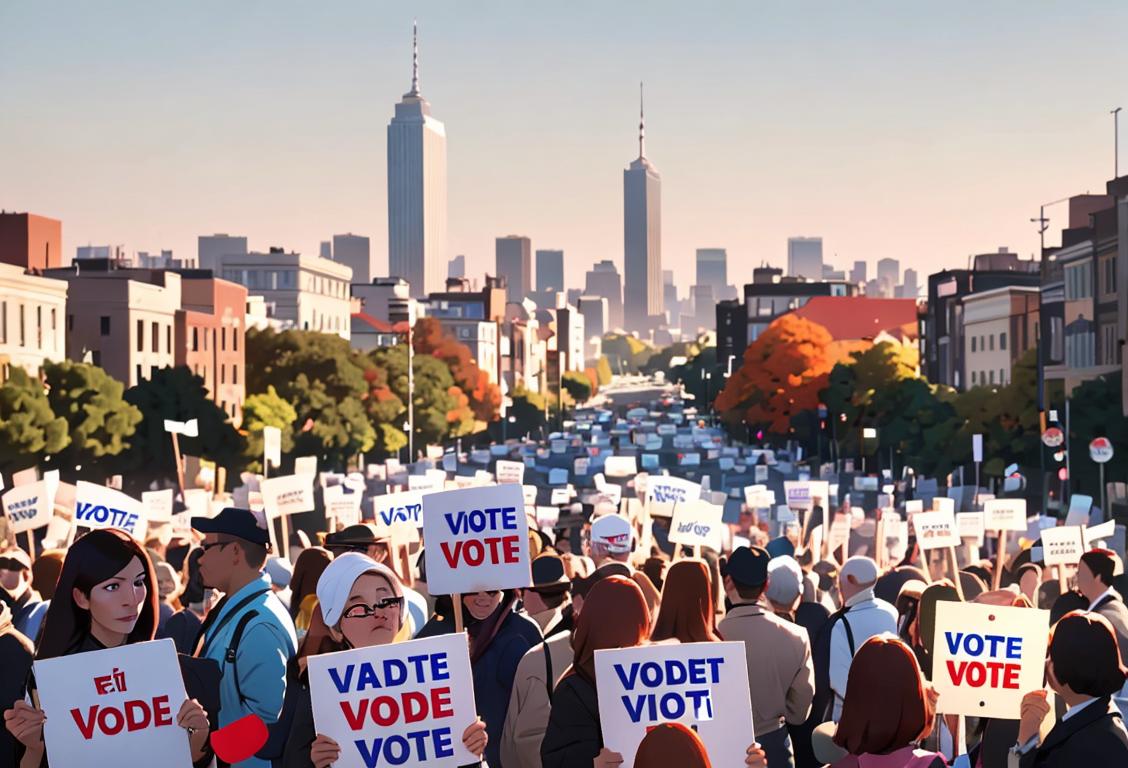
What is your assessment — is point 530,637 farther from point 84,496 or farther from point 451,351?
point 451,351

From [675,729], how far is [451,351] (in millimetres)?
151495

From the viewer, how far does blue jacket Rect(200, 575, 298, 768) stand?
28.1 feet

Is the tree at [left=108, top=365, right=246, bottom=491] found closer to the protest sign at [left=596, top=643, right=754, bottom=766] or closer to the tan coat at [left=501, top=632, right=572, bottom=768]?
the tan coat at [left=501, top=632, right=572, bottom=768]

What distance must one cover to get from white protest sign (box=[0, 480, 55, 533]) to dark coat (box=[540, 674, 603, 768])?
739 inches

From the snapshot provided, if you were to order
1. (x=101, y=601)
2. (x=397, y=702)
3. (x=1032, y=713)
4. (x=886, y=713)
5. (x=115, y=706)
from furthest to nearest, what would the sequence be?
1. (x=1032, y=713)
2. (x=101, y=601)
3. (x=397, y=702)
4. (x=115, y=706)
5. (x=886, y=713)

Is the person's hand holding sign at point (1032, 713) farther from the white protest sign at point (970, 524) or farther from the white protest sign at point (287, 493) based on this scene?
the white protest sign at point (970, 524)

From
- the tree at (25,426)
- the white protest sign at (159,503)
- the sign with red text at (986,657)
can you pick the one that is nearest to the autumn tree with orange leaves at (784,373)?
the tree at (25,426)

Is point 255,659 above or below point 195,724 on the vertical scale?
above

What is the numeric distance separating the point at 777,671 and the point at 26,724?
4061mm

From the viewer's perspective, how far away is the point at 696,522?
2561cm

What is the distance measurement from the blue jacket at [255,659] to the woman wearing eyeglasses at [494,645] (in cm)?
126

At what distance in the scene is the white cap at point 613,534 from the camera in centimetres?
1588

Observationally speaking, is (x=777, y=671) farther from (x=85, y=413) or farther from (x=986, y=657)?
(x=85, y=413)

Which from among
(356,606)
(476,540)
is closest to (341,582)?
(356,606)
